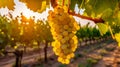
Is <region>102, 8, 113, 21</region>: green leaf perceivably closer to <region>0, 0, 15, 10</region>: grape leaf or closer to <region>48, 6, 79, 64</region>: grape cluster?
<region>48, 6, 79, 64</region>: grape cluster

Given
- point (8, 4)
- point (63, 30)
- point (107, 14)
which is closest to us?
point (63, 30)

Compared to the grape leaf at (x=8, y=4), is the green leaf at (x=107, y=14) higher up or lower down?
lower down

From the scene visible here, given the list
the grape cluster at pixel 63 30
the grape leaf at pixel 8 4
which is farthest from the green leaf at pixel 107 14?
the grape leaf at pixel 8 4

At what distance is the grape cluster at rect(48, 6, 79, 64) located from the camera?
1348 millimetres

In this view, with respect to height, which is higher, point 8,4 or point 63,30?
point 8,4

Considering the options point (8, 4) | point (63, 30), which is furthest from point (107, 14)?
point (8, 4)

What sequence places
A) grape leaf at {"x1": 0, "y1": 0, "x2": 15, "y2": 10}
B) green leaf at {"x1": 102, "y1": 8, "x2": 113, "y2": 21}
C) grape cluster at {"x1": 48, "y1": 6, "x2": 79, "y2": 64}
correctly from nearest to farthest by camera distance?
grape cluster at {"x1": 48, "y1": 6, "x2": 79, "y2": 64}
grape leaf at {"x1": 0, "y1": 0, "x2": 15, "y2": 10}
green leaf at {"x1": 102, "y1": 8, "x2": 113, "y2": 21}

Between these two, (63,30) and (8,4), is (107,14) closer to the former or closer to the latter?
(63,30)

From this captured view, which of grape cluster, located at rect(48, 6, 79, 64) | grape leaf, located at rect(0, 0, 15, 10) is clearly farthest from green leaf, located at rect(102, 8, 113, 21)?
grape leaf, located at rect(0, 0, 15, 10)

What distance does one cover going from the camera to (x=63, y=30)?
1.38 metres

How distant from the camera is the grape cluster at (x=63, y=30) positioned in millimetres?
1348

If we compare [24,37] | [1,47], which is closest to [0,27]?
[1,47]

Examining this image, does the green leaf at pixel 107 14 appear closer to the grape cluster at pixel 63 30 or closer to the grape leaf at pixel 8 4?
the grape cluster at pixel 63 30

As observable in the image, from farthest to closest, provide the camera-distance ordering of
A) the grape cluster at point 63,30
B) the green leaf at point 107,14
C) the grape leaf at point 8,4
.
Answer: the green leaf at point 107,14
the grape leaf at point 8,4
the grape cluster at point 63,30
